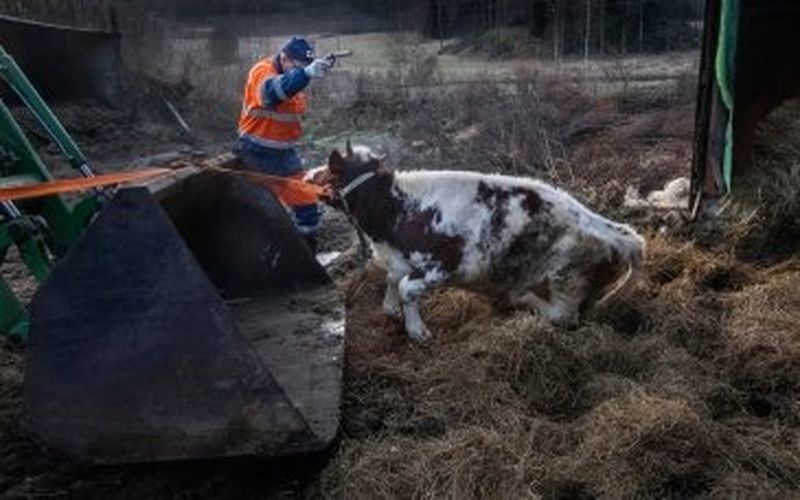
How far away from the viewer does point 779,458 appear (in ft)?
14.6

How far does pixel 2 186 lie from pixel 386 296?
2547 millimetres

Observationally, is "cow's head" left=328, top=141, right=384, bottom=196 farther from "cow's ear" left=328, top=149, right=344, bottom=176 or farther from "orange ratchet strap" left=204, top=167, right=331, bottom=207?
"orange ratchet strap" left=204, top=167, right=331, bottom=207

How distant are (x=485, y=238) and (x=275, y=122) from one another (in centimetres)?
269

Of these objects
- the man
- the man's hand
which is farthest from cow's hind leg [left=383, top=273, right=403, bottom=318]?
the man's hand

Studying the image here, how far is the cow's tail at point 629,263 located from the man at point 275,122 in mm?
2637

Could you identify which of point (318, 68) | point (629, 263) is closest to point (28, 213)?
point (318, 68)

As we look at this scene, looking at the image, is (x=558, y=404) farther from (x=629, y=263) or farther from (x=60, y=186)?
(x=60, y=186)

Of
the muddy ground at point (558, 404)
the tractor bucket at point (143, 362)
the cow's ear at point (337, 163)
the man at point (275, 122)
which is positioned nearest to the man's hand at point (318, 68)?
the man at point (275, 122)

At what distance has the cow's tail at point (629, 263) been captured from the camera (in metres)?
6.25

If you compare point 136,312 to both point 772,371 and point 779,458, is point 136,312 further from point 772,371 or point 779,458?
point 772,371

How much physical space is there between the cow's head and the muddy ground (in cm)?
91

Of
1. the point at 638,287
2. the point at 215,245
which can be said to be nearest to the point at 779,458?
the point at 638,287

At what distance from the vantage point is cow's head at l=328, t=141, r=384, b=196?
20.6 feet

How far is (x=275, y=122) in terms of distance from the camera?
7969 millimetres
